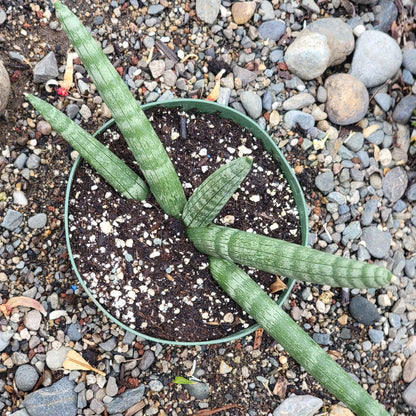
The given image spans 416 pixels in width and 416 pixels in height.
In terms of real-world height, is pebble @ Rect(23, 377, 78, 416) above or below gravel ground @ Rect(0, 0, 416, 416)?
below

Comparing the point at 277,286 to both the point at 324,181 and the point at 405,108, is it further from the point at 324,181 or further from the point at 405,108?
the point at 405,108

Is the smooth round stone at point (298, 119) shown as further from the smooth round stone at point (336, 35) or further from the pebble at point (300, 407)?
the pebble at point (300, 407)

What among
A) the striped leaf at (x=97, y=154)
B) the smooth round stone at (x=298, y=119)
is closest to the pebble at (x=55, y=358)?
the striped leaf at (x=97, y=154)

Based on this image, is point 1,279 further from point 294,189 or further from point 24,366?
point 294,189

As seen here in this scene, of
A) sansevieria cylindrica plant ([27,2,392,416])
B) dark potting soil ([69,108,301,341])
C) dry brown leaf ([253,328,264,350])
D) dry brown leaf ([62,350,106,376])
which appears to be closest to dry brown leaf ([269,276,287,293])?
dark potting soil ([69,108,301,341])

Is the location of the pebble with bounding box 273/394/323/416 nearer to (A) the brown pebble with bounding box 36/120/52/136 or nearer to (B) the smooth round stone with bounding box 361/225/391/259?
(B) the smooth round stone with bounding box 361/225/391/259

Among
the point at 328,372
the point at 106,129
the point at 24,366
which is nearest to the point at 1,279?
the point at 24,366
